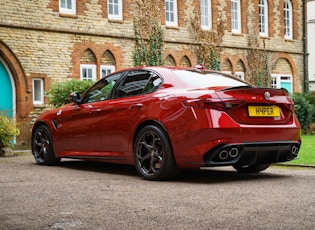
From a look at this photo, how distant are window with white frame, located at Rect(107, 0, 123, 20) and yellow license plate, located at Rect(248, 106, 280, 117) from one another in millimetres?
15740

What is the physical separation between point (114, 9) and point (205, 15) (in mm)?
5363

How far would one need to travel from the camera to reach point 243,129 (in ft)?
25.4

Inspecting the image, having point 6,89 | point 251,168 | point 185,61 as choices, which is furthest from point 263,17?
point 251,168

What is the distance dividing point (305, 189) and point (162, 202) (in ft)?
6.11

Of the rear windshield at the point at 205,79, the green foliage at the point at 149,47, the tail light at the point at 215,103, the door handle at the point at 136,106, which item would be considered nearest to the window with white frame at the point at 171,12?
the green foliage at the point at 149,47

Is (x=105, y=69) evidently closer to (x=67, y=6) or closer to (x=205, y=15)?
(x=67, y=6)

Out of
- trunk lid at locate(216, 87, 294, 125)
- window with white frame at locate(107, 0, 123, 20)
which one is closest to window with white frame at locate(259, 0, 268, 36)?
window with white frame at locate(107, 0, 123, 20)

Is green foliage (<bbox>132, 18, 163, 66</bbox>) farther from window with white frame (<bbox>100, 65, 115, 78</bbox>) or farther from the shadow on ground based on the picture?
the shadow on ground

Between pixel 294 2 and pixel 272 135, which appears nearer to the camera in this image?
pixel 272 135

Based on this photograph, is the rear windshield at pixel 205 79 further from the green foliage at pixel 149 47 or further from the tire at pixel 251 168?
the green foliage at pixel 149 47

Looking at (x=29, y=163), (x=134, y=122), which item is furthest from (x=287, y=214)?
(x=29, y=163)

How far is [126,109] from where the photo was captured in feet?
28.5

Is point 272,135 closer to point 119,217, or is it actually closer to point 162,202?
point 162,202

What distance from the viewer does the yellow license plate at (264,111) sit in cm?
793
